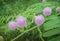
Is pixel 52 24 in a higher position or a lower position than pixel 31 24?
higher

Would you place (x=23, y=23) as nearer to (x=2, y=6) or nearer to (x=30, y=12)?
(x=30, y=12)

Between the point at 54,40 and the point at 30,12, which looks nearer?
the point at 54,40

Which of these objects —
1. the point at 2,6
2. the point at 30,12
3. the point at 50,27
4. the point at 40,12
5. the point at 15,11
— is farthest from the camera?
the point at 2,6

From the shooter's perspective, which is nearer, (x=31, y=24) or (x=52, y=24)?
(x=52, y=24)

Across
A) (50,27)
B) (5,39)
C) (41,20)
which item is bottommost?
(5,39)

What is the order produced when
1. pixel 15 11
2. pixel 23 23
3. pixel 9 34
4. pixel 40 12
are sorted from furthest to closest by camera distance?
pixel 15 11 → pixel 9 34 → pixel 40 12 → pixel 23 23

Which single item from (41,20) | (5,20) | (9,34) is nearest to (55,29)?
(41,20)

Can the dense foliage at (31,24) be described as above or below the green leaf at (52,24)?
below

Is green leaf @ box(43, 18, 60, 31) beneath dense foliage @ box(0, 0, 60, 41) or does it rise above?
above
